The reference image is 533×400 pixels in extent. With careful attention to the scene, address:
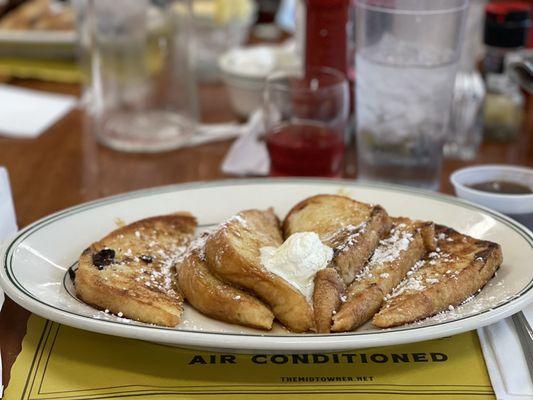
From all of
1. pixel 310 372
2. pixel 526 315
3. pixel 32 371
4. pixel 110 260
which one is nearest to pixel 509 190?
pixel 526 315

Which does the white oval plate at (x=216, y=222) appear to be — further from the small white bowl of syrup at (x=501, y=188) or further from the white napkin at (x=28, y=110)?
the white napkin at (x=28, y=110)

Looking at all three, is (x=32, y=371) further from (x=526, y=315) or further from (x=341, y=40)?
(x=341, y=40)

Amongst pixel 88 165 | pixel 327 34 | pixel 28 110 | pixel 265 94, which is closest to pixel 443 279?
pixel 265 94

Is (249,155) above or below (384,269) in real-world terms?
below

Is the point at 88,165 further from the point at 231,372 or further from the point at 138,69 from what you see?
the point at 231,372

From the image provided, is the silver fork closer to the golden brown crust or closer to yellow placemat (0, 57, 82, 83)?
the golden brown crust

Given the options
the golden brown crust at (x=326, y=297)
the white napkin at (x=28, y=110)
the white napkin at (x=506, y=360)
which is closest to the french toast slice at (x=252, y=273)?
the golden brown crust at (x=326, y=297)
